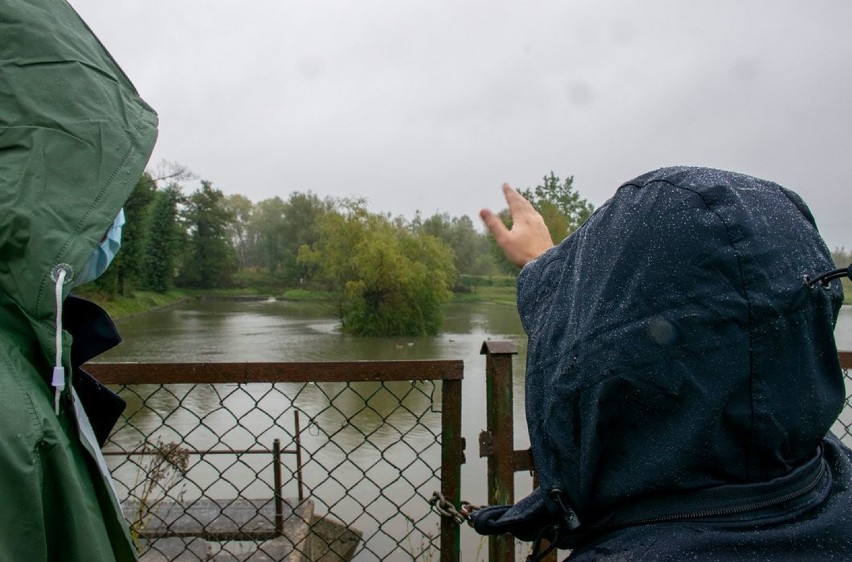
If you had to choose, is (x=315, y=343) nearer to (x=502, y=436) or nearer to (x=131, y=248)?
(x=131, y=248)

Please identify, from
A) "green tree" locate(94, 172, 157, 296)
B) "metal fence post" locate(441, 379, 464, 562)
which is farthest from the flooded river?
"metal fence post" locate(441, 379, 464, 562)

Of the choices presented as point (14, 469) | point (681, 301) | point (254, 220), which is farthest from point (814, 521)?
point (254, 220)

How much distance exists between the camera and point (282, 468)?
8.74 m

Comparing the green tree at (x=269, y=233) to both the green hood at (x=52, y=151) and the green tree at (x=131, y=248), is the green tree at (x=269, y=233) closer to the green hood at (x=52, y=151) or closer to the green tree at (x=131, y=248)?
the green tree at (x=131, y=248)

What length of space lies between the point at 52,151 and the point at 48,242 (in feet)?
0.44

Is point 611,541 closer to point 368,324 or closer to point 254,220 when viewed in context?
point 368,324

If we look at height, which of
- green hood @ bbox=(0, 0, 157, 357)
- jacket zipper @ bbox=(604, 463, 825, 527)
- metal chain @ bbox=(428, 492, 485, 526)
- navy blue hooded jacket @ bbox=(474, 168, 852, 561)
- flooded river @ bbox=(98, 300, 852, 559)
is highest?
green hood @ bbox=(0, 0, 157, 357)

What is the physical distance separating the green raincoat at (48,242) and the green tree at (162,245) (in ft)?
124

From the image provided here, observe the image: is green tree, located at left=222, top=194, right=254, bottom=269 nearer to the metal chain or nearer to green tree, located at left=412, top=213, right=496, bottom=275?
green tree, located at left=412, top=213, right=496, bottom=275

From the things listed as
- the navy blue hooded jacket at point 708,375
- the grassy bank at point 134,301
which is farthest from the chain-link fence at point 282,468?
the grassy bank at point 134,301

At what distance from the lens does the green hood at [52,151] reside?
2.77 ft

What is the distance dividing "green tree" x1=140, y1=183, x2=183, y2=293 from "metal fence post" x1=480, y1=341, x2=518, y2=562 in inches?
1480

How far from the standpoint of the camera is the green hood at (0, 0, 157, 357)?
33.3 inches

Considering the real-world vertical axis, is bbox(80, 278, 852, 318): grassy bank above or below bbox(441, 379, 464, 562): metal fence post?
below
